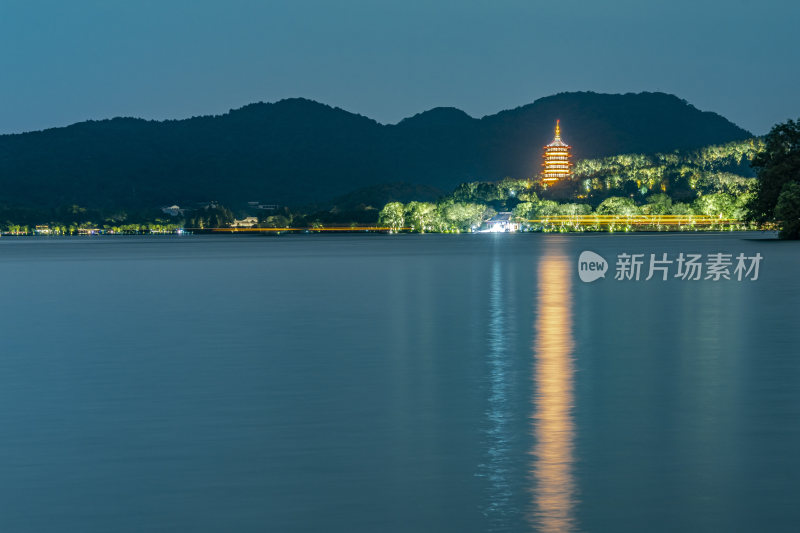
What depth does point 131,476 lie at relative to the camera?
575 inches

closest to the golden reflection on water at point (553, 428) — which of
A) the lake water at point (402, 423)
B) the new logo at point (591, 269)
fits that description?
the lake water at point (402, 423)

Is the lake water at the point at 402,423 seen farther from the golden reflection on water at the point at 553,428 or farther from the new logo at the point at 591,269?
the new logo at the point at 591,269

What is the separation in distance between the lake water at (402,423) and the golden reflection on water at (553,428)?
0.06 meters

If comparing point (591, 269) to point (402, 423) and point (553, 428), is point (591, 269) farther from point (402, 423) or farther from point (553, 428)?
point (402, 423)

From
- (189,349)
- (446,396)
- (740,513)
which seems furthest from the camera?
(189,349)

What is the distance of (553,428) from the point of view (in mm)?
18406

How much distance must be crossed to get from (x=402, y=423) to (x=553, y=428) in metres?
2.84

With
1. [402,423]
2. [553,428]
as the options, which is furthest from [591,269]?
[402,423]

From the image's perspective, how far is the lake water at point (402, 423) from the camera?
1278 cm

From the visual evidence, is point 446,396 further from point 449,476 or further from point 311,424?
point 449,476

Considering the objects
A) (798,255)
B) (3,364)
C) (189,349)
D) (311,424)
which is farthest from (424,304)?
(798,255)

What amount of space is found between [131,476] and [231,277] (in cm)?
7356

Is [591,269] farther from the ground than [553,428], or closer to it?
closer to it

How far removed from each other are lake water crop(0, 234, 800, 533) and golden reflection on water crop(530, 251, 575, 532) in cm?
6
